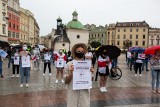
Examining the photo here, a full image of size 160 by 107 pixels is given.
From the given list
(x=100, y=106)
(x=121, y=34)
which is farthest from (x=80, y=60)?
(x=121, y=34)

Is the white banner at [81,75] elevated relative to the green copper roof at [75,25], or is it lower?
lower

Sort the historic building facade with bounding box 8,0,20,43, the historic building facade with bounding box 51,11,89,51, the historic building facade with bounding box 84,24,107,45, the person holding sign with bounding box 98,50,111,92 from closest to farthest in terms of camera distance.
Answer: the person holding sign with bounding box 98,50,111,92 < the historic building facade with bounding box 8,0,20,43 < the historic building facade with bounding box 51,11,89,51 < the historic building facade with bounding box 84,24,107,45

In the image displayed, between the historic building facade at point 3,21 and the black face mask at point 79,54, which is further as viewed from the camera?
the historic building facade at point 3,21

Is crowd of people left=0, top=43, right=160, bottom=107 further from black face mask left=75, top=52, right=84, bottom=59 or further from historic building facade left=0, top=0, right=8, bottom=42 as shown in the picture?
historic building facade left=0, top=0, right=8, bottom=42

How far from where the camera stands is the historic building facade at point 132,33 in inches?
4429

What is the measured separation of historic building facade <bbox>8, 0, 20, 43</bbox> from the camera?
66.0 m

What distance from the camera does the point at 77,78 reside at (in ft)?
16.3

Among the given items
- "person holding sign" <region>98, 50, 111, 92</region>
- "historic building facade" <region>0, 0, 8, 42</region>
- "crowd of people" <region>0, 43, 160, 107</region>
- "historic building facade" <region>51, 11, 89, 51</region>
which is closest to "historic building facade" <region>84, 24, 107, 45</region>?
"historic building facade" <region>51, 11, 89, 51</region>

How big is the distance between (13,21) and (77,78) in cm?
6779

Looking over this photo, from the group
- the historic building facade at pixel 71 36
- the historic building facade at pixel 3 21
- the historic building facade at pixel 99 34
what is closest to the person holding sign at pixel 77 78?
the historic building facade at pixel 3 21

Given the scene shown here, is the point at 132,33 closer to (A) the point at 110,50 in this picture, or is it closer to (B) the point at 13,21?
(B) the point at 13,21

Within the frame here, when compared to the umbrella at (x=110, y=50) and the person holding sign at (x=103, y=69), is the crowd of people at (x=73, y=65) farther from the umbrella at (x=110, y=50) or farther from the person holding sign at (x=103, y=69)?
the umbrella at (x=110, y=50)

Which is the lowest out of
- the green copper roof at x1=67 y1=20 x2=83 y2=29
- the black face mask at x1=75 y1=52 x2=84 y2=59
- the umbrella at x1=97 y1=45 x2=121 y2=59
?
the black face mask at x1=75 y1=52 x2=84 y2=59

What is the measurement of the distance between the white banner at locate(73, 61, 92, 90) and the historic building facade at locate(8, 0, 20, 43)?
62207mm
